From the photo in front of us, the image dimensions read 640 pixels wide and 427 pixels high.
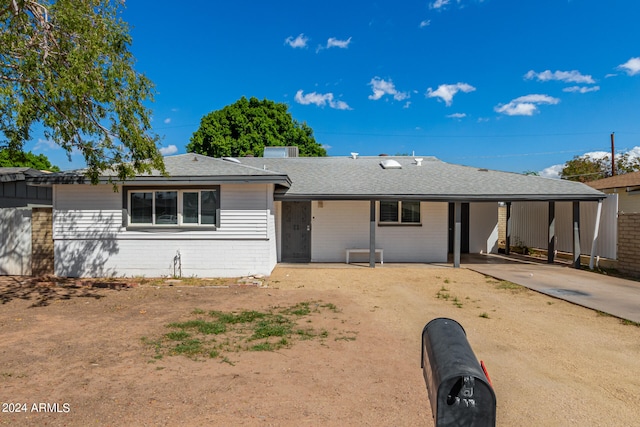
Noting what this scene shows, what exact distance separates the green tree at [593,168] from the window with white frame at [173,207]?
114 ft

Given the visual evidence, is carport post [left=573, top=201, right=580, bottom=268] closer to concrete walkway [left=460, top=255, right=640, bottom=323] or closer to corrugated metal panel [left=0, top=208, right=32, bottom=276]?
concrete walkway [left=460, top=255, right=640, bottom=323]

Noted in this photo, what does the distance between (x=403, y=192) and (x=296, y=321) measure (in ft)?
23.5

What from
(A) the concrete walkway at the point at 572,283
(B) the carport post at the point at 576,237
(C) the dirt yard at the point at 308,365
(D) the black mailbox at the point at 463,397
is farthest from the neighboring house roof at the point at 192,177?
(B) the carport post at the point at 576,237

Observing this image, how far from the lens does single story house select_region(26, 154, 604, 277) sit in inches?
398

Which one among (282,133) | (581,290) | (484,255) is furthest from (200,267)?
(282,133)

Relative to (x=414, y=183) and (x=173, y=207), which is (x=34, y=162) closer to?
(x=173, y=207)

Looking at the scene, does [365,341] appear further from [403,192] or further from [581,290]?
[403,192]

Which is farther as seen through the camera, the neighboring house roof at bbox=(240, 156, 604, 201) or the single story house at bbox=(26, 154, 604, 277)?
the neighboring house roof at bbox=(240, 156, 604, 201)

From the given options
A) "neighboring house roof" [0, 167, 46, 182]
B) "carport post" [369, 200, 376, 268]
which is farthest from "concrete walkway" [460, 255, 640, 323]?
"neighboring house roof" [0, 167, 46, 182]

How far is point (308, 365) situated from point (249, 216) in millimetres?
6303

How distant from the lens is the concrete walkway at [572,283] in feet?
23.8

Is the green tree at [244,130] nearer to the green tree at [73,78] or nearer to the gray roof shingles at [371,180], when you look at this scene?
the gray roof shingles at [371,180]

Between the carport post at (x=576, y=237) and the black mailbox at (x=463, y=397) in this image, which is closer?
the black mailbox at (x=463, y=397)

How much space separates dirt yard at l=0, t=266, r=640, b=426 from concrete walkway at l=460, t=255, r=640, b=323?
1.89ft
